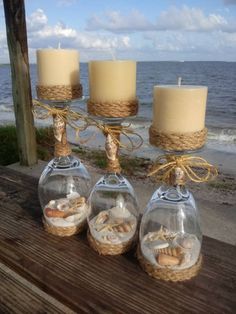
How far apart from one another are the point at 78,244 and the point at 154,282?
0.29m

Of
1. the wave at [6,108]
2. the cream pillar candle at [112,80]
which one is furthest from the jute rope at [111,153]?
the wave at [6,108]

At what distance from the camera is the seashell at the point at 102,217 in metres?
1.03

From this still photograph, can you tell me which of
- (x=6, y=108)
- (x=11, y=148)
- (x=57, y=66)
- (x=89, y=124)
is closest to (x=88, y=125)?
(x=89, y=124)

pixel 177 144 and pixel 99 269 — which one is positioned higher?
pixel 177 144

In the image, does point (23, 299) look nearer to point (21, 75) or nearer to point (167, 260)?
point (167, 260)

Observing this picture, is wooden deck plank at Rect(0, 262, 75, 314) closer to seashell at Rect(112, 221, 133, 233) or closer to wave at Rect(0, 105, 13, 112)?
seashell at Rect(112, 221, 133, 233)

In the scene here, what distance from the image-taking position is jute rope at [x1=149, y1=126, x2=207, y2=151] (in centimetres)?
81

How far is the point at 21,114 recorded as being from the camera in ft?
11.0

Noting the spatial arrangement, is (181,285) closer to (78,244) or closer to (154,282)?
(154,282)

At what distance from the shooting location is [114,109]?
0.95 m

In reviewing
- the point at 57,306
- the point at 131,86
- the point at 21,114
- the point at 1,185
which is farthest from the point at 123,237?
the point at 21,114

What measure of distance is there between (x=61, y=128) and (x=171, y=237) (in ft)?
1.67

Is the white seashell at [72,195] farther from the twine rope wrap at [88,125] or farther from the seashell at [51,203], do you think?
the twine rope wrap at [88,125]

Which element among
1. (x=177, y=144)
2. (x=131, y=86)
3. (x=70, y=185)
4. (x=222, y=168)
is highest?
(x=131, y=86)
